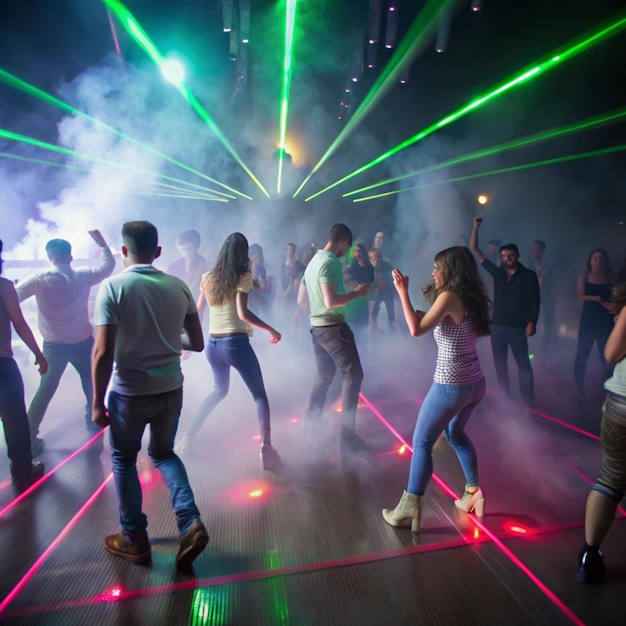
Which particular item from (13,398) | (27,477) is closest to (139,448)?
(13,398)

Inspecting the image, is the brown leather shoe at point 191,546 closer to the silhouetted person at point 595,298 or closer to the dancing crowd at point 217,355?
the dancing crowd at point 217,355

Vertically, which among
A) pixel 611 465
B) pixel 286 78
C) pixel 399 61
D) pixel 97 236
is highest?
pixel 286 78

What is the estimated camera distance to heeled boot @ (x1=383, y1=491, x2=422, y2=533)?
2.45m

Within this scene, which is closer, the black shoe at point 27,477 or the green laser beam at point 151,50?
the black shoe at point 27,477

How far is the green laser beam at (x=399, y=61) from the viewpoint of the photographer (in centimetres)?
662

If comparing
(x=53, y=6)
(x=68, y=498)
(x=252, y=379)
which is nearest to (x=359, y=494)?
(x=252, y=379)

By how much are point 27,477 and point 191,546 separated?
1.79 m

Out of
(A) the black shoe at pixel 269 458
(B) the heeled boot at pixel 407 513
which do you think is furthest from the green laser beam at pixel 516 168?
(A) the black shoe at pixel 269 458

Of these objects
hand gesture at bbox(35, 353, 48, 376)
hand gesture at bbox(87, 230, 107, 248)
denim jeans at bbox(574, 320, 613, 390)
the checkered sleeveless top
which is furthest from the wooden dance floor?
hand gesture at bbox(87, 230, 107, 248)

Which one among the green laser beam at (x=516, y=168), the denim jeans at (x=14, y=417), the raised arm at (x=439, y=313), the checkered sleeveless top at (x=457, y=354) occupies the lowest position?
the denim jeans at (x=14, y=417)

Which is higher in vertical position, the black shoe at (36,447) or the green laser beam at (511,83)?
the green laser beam at (511,83)

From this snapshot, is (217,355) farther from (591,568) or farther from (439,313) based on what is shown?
(591,568)

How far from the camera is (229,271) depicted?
3258 millimetres

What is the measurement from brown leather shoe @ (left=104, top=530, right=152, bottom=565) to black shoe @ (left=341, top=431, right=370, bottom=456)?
177 cm
